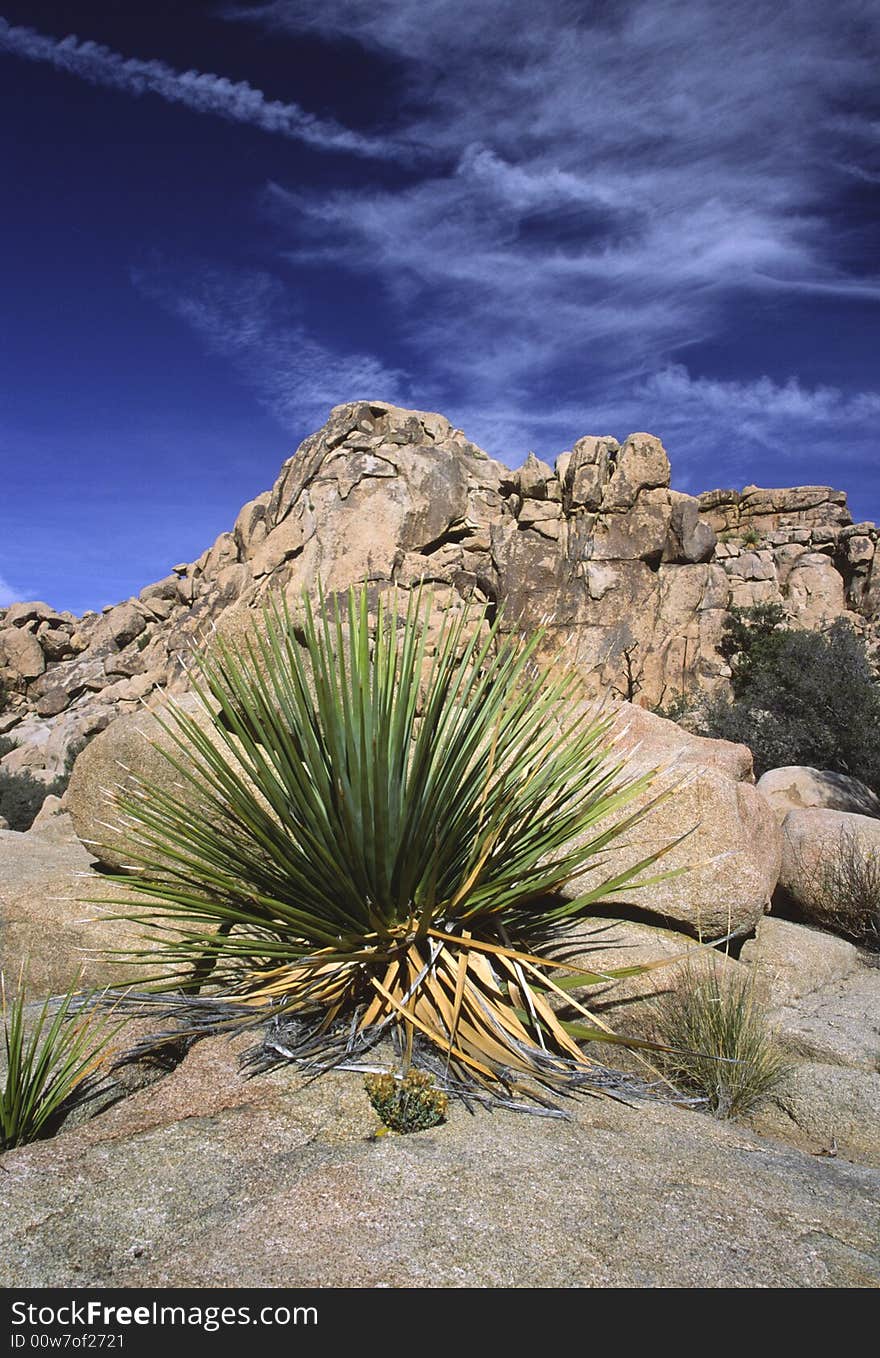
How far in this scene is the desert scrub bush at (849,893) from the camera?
6.38m

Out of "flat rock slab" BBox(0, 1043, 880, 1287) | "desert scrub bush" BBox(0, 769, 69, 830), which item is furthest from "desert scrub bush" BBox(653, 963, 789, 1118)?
"desert scrub bush" BBox(0, 769, 69, 830)

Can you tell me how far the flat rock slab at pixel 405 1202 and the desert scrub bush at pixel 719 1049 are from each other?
679 millimetres

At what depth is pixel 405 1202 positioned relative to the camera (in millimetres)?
2367

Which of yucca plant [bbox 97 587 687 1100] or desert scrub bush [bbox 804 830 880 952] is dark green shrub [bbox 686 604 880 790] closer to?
desert scrub bush [bbox 804 830 880 952]

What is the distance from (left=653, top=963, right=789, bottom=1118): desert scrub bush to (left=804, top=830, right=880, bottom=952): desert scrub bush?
2.59 metres

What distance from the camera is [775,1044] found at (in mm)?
4543

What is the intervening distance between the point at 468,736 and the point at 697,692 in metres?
19.5

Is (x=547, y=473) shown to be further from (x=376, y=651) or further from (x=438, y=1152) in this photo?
(x=438, y=1152)

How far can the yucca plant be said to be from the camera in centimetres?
344

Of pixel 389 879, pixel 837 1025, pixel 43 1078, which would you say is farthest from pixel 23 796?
pixel 837 1025

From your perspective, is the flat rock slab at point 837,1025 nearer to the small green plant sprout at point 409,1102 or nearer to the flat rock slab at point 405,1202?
the flat rock slab at point 405,1202

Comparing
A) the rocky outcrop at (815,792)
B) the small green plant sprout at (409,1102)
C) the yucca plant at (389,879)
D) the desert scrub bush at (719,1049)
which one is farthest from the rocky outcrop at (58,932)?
the rocky outcrop at (815,792)

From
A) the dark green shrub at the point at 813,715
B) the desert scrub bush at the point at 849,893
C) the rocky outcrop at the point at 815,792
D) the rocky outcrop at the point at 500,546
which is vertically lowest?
the desert scrub bush at the point at 849,893
